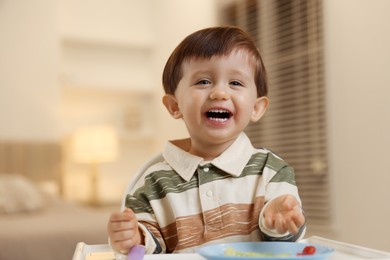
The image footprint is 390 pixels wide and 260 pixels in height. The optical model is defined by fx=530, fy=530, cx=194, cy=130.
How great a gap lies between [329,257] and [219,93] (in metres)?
0.29

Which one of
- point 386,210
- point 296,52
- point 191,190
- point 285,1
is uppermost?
point 285,1

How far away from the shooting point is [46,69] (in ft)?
13.4

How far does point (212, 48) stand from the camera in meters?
0.86

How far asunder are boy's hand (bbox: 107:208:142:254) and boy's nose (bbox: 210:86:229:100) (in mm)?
239

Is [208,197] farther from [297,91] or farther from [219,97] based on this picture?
[297,91]

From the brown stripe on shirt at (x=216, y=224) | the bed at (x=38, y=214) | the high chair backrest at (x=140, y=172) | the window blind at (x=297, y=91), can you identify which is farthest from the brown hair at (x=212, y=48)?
the window blind at (x=297, y=91)

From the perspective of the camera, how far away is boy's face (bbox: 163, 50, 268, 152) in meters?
0.85

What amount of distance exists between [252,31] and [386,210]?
1.79 metres

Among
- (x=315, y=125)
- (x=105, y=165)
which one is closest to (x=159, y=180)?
(x=315, y=125)

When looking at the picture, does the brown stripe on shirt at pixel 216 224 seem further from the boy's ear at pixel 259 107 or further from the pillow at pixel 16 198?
the pillow at pixel 16 198

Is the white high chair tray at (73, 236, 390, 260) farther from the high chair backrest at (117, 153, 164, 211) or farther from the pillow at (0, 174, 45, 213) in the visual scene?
the pillow at (0, 174, 45, 213)

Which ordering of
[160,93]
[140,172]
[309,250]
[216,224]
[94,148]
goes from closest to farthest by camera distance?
[309,250], [216,224], [140,172], [94,148], [160,93]

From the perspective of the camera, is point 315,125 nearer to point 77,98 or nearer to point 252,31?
point 252,31

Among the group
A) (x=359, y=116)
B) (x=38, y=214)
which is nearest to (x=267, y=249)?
(x=359, y=116)
